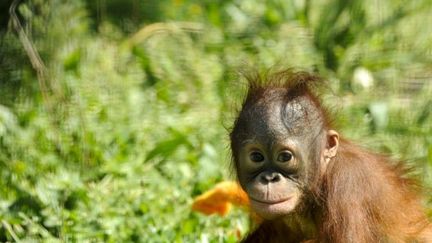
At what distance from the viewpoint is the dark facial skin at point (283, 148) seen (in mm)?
6246

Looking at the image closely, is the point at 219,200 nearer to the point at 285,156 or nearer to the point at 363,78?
the point at 285,156

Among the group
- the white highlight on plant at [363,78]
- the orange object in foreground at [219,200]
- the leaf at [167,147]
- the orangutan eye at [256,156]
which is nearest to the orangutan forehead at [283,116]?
the orangutan eye at [256,156]

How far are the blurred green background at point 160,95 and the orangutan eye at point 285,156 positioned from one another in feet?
2.30

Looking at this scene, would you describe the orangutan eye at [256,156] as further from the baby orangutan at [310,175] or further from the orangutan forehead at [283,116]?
the orangutan forehead at [283,116]

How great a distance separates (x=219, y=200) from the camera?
7395 mm

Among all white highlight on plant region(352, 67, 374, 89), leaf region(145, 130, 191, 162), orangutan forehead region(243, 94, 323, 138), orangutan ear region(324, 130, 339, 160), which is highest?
orangutan forehead region(243, 94, 323, 138)

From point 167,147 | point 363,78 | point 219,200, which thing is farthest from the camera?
point 363,78

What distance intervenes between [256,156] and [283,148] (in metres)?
0.18

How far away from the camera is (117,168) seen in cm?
760

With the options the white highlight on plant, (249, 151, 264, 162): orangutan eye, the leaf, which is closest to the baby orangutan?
(249, 151, 264, 162): orangutan eye

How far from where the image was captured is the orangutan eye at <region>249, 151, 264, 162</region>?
638 centimetres

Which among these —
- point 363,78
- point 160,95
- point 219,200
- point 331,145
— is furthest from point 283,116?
point 160,95

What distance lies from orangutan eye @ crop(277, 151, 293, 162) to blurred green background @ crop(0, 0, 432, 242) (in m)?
0.70

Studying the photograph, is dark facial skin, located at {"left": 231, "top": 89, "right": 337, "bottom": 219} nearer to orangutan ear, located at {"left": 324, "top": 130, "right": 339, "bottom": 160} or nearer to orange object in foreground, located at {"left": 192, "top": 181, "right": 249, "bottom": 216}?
orangutan ear, located at {"left": 324, "top": 130, "right": 339, "bottom": 160}
